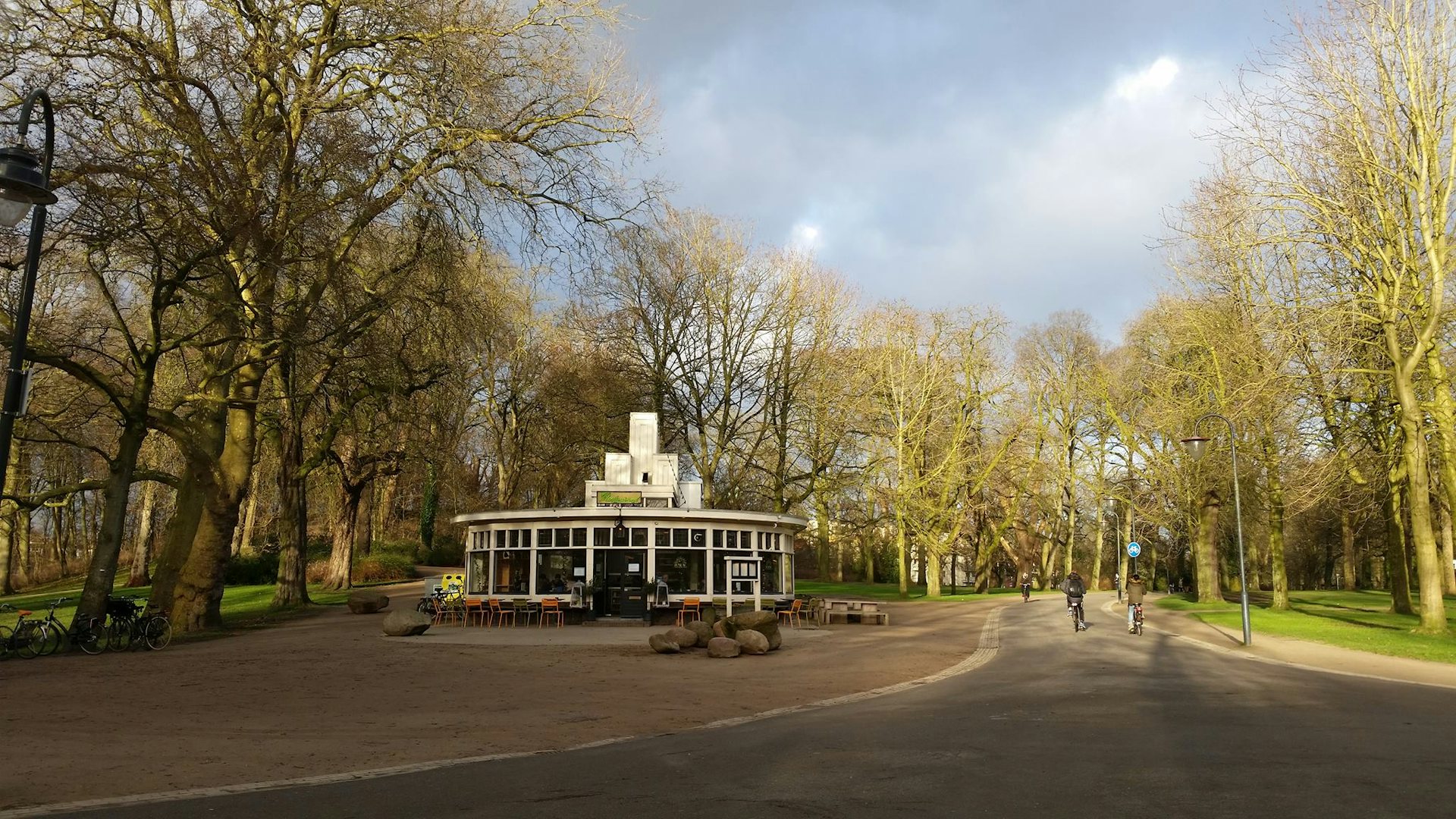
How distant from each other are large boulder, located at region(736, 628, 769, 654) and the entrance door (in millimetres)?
8925

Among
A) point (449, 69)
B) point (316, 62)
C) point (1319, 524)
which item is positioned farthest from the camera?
point (1319, 524)

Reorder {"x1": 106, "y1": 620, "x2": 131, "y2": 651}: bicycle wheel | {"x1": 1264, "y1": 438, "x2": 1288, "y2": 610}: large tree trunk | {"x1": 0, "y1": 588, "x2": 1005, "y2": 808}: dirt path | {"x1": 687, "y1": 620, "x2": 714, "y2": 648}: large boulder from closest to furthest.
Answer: {"x1": 0, "y1": 588, "x2": 1005, "y2": 808}: dirt path < {"x1": 106, "y1": 620, "x2": 131, "y2": 651}: bicycle wheel < {"x1": 687, "y1": 620, "x2": 714, "y2": 648}: large boulder < {"x1": 1264, "y1": 438, "x2": 1288, "y2": 610}: large tree trunk

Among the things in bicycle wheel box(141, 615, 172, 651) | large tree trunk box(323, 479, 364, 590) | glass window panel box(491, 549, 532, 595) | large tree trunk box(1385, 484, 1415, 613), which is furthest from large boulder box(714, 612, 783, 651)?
large tree trunk box(323, 479, 364, 590)

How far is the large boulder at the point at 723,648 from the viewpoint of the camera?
1783cm

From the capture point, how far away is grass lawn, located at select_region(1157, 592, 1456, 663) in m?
18.9

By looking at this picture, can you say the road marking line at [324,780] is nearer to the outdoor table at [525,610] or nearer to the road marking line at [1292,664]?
the road marking line at [1292,664]

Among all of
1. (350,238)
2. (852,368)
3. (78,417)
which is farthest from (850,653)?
(852,368)

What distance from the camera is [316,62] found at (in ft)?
61.6

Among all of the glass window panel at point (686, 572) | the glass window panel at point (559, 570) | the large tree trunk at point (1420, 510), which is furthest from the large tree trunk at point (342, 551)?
the large tree trunk at point (1420, 510)

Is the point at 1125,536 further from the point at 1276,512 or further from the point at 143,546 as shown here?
the point at 143,546

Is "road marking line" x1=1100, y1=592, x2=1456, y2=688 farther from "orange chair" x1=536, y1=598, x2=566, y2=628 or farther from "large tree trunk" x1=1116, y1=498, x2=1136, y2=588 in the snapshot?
"large tree trunk" x1=1116, y1=498, x2=1136, y2=588

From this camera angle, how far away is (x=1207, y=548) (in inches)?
1583

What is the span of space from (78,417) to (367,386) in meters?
6.77

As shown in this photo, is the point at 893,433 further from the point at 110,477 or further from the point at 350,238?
the point at 110,477
